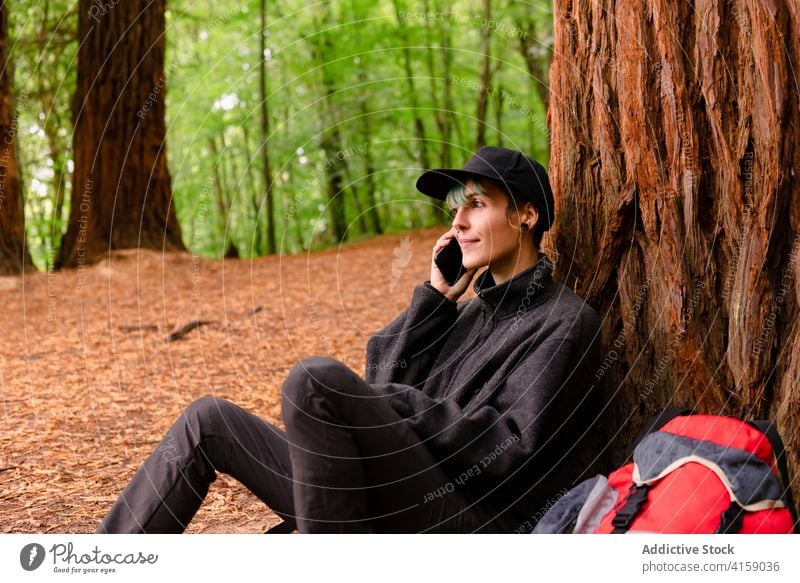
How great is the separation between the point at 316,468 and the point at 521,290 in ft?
3.02

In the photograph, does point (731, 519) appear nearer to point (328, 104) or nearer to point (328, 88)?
point (328, 88)

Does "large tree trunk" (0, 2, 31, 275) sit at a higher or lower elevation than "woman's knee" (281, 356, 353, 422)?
higher

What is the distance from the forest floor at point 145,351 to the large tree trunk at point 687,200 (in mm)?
1670

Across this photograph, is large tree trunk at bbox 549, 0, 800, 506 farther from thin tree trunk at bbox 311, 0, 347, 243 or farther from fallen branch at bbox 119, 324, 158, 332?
thin tree trunk at bbox 311, 0, 347, 243

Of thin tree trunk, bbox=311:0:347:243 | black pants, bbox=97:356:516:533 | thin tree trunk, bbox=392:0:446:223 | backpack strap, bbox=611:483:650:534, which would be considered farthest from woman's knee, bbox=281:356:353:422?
thin tree trunk, bbox=311:0:347:243

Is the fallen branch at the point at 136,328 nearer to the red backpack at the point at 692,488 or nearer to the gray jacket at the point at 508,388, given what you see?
the gray jacket at the point at 508,388

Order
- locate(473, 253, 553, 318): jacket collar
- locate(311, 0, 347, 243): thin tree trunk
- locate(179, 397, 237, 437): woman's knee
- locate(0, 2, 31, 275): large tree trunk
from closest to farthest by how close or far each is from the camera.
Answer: locate(179, 397, 237, 437): woman's knee → locate(473, 253, 553, 318): jacket collar → locate(0, 2, 31, 275): large tree trunk → locate(311, 0, 347, 243): thin tree trunk

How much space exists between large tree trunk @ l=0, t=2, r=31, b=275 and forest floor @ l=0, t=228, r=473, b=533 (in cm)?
24

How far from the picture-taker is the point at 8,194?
765cm

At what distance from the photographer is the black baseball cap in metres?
2.82

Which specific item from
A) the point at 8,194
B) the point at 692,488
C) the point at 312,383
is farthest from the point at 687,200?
the point at 8,194

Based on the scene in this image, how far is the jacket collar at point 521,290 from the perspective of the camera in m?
2.80
